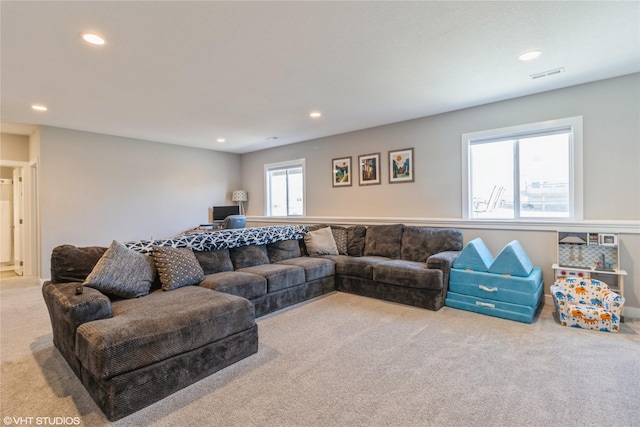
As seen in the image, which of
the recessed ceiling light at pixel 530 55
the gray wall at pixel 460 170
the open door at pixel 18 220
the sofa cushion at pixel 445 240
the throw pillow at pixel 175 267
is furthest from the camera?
the open door at pixel 18 220

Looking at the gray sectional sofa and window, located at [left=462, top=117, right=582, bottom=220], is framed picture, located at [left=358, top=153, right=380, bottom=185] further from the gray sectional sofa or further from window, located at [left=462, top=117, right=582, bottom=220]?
window, located at [left=462, top=117, right=582, bottom=220]

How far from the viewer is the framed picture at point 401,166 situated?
4.77 metres

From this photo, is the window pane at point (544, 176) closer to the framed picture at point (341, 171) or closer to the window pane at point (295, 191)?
the framed picture at point (341, 171)

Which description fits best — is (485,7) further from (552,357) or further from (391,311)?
(391,311)

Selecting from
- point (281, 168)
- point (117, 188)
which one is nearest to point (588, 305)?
point (281, 168)

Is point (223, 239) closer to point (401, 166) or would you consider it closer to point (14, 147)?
point (401, 166)

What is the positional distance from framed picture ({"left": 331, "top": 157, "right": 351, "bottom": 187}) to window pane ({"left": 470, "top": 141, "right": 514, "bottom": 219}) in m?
2.05

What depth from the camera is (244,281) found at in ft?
10.5

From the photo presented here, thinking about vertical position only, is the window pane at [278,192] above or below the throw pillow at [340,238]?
above

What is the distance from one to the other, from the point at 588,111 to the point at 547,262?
175 centimetres

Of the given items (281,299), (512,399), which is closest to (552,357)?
(512,399)

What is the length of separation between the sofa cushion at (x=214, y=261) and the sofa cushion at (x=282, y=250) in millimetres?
751

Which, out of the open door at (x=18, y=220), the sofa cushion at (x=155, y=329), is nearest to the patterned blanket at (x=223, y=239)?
the sofa cushion at (x=155, y=329)

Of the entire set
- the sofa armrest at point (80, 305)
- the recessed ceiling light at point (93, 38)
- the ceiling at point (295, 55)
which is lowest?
the sofa armrest at point (80, 305)
